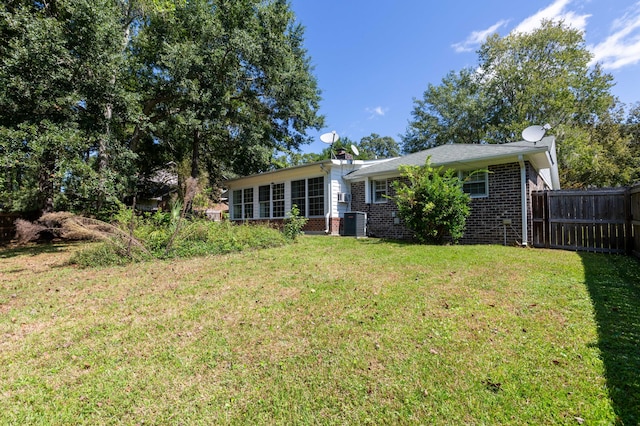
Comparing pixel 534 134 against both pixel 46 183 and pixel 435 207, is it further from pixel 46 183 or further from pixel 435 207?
pixel 46 183

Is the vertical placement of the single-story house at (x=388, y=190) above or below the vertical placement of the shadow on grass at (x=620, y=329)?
above

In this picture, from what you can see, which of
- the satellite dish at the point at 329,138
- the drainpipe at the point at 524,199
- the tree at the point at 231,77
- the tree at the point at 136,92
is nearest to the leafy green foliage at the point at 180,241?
the tree at the point at 136,92

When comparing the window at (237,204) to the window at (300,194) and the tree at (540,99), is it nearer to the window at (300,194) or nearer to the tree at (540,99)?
the window at (300,194)

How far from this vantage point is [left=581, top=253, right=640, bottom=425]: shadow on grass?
2.15m

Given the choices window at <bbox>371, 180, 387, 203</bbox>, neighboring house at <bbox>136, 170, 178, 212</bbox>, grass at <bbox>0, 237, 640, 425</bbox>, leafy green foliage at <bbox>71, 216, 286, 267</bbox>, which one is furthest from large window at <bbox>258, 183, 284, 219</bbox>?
grass at <bbox>0, 237, 640, 425</bbox>

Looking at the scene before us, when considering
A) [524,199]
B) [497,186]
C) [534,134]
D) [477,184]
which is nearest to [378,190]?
[477,184]

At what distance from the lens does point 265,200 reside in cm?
1695

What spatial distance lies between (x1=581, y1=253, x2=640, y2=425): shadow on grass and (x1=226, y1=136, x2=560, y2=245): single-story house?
3.59 m

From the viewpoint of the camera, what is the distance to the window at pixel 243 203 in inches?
707

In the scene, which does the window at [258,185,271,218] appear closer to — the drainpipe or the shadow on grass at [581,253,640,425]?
the drainpipe

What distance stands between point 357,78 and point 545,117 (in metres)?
14.5

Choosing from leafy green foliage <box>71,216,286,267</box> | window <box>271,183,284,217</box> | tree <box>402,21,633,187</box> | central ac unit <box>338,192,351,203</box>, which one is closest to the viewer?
leafy green foliage <box>71,216,286,267</box>

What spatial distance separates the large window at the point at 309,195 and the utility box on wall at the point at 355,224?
1887 mm

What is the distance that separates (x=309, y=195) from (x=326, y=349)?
12.0 metres
